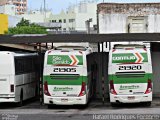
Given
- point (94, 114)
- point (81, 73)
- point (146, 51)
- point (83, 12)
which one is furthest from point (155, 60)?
point (83, 12)

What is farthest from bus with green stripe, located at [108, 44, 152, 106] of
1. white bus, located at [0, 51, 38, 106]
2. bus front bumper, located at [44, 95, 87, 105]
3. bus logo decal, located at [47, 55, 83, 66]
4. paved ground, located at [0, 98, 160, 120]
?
white bus, located at [0, 51, 38, 106]

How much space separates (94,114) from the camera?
21.4m

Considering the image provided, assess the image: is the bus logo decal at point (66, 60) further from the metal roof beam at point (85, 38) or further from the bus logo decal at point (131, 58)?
the metal roof beam at point (85, 38)

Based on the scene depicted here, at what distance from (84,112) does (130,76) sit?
10.6 feet

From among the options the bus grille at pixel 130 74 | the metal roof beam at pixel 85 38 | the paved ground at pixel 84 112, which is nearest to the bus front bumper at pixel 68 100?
the paved ground at pixel 84 112

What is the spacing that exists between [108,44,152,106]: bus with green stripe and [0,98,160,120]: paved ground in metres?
0.63

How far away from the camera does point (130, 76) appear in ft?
79.4

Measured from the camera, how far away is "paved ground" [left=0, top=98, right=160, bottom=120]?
19959mm

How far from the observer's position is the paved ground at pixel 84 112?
65.5ft

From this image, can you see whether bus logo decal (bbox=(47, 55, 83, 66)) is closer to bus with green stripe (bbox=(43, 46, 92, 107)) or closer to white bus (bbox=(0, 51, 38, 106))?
bus with green stripe (bbox=(43, 46, 92, 107))

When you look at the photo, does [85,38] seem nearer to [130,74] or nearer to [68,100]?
[130,74]

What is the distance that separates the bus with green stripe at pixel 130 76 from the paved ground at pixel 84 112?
2.08ft

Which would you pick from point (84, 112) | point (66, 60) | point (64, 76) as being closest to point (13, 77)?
point (64, 76)

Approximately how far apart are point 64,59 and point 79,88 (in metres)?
1.62
